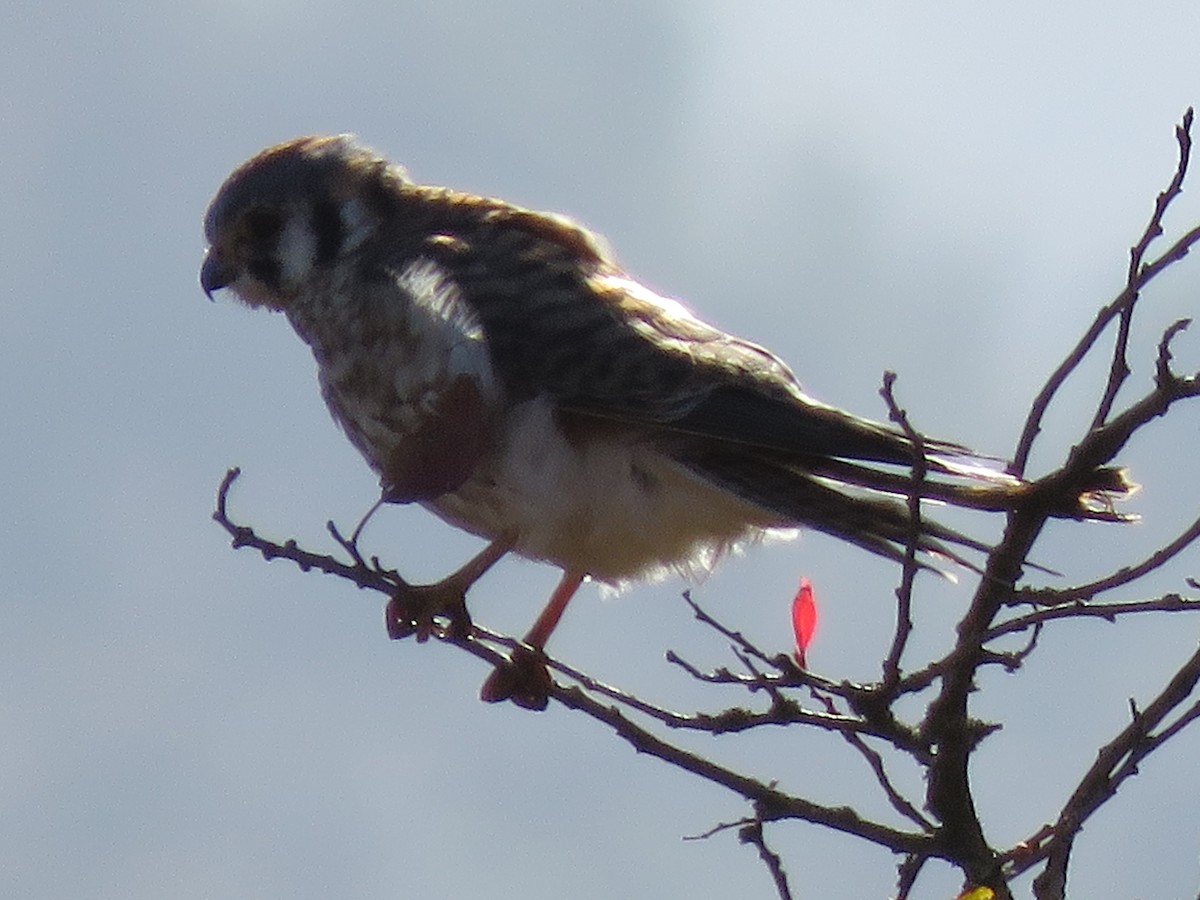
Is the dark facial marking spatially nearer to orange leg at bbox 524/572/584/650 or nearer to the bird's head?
the bird's head

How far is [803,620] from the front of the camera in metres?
2.75

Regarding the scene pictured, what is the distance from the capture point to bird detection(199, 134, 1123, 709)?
10.1 ft

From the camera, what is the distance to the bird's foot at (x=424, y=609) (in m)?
3.27

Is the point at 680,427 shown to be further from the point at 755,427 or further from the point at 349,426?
the point at 349,426

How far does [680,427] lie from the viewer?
3258 millimetres

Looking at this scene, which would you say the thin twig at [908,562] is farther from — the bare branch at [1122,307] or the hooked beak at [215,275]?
the hooked beak at [215,275]

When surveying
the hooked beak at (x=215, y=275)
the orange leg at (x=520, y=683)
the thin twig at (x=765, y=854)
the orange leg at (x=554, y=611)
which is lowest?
the thin twig at (x=765, y=854)

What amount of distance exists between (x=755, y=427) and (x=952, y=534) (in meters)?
0.60

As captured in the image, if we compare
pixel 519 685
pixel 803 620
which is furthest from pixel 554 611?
pixel 803 620

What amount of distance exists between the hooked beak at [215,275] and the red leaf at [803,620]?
2.11 meters

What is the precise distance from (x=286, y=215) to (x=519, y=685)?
1.48m

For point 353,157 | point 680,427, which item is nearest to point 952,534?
point 680,427

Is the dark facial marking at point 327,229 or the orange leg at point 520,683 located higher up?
the dark facial marking at point 327,229

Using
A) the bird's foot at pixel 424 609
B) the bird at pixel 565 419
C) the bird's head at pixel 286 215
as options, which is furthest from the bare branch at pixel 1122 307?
the bird's head at pixel 286 215
